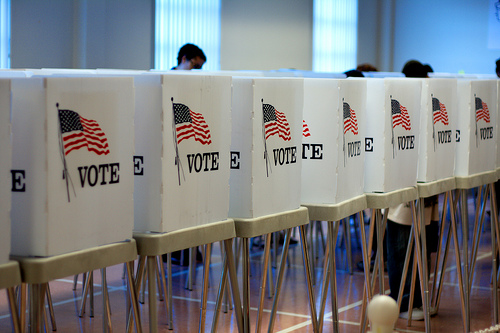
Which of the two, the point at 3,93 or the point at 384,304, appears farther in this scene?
the point at 3,93

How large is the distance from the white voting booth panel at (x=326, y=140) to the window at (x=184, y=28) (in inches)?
291

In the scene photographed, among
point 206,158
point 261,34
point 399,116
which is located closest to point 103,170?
point 206,158

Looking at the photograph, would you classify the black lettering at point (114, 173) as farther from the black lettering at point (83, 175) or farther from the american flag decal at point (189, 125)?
the american flag decal at point (189, 125)

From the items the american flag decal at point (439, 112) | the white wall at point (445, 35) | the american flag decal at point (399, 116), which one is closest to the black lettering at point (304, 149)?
the american flag decal at point (399, 116)

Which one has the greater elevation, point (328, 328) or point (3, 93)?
point (3, 93)

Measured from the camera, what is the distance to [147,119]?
215 cm

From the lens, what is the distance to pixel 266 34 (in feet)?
40.1

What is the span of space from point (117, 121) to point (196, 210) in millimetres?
417

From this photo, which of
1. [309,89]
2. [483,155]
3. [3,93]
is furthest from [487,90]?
[3,93]

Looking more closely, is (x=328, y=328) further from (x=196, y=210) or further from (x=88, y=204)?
(x=88, y=204)

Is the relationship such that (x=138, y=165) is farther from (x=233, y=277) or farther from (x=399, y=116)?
(x=399, y=116)

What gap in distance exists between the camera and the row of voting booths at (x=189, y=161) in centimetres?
184

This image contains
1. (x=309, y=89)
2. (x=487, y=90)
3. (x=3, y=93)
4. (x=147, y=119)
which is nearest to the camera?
(x=3, y=93)

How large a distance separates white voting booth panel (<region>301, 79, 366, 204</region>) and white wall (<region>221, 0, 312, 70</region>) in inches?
340
